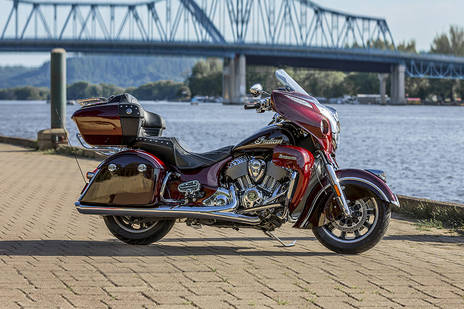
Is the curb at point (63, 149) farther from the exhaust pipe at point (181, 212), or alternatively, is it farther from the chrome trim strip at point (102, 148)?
the exhaust pipe at point (181, 212)

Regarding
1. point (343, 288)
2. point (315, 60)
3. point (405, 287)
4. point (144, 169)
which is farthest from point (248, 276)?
point (315, 60)

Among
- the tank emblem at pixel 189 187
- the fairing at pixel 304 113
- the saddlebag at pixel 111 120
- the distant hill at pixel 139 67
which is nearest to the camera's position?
the fairing at pixel 304 113

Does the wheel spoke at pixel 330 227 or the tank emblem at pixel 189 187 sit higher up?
the tank emblem at pixel 189 187

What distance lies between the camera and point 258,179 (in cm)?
488

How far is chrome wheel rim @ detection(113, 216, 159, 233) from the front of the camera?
528 centimetres

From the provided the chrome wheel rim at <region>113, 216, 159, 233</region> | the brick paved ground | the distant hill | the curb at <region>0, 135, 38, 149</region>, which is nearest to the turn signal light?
the brick paved ground

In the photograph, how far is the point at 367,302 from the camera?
3.78 meters

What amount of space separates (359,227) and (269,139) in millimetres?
824

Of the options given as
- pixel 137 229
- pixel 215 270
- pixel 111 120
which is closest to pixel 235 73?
pixel 137 229

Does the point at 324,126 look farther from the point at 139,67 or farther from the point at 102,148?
the point at 139,67

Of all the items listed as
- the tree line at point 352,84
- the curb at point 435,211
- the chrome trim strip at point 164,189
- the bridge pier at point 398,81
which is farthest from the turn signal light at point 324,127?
the bridge pier at point 398,81

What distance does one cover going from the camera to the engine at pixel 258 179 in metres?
4.84

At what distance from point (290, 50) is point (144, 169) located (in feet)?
240

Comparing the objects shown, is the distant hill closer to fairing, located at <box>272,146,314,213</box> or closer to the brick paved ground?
the brick paved ground
